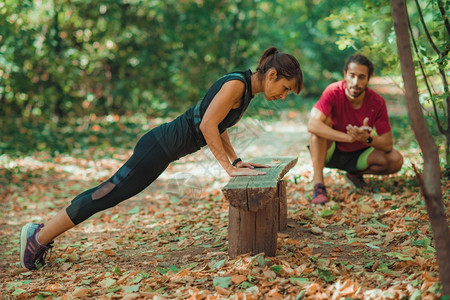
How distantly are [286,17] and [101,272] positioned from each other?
Result: 13455 mm

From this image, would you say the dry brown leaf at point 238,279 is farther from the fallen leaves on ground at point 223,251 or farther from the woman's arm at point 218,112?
the woman's arm at point 218,112

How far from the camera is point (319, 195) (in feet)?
15.5

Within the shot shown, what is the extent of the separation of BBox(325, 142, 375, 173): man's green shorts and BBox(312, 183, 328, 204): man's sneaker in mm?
450

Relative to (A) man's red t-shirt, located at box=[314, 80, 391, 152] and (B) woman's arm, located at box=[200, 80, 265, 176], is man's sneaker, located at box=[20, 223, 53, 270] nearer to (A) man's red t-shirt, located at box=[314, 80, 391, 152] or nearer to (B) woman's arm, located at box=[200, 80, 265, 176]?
(B) woman's arm, located at box=[200, 80, 265, 176]

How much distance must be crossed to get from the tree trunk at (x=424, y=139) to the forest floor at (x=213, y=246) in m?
0.25

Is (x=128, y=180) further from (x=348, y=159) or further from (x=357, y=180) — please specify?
(x=357, y=180)

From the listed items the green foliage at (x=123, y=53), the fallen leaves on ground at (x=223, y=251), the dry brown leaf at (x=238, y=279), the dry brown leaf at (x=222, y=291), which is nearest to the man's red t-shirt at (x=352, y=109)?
the fallen leaves on ground at (x=223, y=251)

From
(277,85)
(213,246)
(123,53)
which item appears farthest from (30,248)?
(123,53)

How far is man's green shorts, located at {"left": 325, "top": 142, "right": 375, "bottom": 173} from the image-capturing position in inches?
196

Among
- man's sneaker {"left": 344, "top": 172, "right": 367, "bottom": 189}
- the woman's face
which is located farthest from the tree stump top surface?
man's sneaker {"left": 344, "top": 172, "right": 367, "bottom": 189}

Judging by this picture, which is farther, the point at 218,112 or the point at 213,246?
the point at 213,246

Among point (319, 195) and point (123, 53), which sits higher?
point (123, 53)

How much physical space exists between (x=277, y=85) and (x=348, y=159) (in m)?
2.11

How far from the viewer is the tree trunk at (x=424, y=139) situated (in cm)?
231
